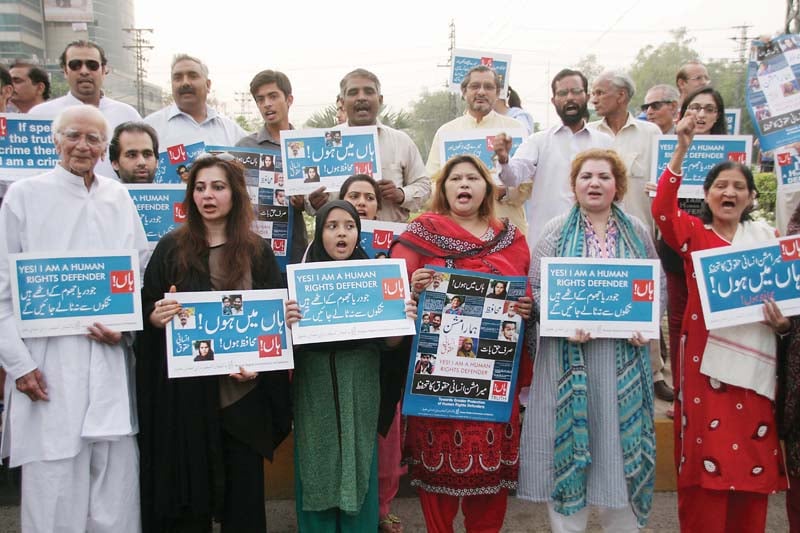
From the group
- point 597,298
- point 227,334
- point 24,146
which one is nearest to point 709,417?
point 597,298

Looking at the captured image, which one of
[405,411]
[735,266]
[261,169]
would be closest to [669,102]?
[735,266]

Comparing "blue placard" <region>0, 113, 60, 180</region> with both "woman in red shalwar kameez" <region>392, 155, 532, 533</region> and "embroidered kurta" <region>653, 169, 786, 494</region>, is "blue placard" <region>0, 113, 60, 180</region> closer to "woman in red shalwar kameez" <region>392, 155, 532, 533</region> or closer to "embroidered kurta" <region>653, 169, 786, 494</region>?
"woman in red shalwar kameez" <region>392, 155, 532, 533</region>

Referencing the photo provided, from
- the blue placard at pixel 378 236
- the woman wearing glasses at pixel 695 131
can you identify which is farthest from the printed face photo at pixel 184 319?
the woman wearing glasses at pixel 695 131

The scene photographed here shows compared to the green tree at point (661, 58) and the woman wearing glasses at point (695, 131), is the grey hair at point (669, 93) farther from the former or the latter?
the green tree at point (661, 58)

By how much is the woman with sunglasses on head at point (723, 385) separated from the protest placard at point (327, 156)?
198cm

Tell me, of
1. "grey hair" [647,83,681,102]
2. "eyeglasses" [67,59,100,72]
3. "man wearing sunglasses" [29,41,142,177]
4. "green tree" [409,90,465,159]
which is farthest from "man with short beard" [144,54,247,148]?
"green tree" [409,90,465,159]

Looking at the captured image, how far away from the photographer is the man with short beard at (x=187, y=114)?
16.6ft

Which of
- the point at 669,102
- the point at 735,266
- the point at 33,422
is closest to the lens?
the point at 33,422

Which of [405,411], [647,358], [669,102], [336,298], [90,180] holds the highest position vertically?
[669,102]

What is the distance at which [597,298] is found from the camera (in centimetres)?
331

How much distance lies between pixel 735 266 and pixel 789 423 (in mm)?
914

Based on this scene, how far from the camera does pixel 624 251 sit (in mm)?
3447

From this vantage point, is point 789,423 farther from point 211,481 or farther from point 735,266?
point 211,481

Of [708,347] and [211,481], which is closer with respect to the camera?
[211,481]
